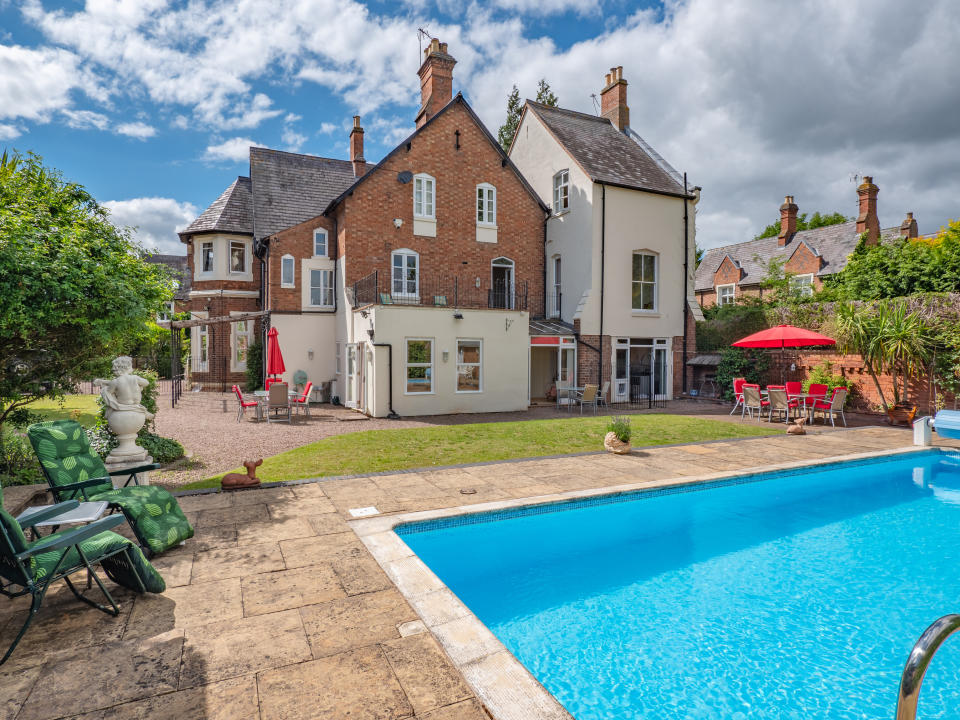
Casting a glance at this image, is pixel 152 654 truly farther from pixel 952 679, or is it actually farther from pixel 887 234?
pixel 887 234

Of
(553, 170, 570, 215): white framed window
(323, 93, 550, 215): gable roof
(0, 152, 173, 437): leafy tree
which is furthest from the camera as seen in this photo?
(553, 170, 570, 215): white framed window

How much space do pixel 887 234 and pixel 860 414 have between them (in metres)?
25.3

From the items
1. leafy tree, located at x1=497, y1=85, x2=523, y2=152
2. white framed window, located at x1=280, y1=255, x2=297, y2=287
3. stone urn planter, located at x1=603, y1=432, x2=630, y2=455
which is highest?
leafy tree, located at x1=497, y1=85, x2=523, y2=152

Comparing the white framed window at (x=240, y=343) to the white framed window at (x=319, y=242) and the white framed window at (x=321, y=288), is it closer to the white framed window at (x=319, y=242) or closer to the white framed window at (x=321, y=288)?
the white framed window at (x=321, y=288)

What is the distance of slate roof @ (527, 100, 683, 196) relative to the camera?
18.7 m

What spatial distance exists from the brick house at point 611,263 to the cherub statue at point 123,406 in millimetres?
12643

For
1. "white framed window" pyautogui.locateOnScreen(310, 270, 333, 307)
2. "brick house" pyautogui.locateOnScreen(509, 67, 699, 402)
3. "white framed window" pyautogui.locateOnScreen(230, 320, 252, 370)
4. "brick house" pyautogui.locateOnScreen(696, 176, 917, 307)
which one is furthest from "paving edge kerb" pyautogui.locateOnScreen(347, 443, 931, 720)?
"brick house" pyautogui.locateOnScreen(696, 176, 917, 307)

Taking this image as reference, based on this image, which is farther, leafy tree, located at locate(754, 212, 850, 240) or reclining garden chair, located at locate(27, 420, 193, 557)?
leafy tree, located at locate(754, 212, 850, 240)

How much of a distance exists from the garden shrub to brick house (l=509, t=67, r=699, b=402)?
1650 millimetres

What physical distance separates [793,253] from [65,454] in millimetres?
39276

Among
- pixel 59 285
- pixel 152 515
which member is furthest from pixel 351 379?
pixel 152 515

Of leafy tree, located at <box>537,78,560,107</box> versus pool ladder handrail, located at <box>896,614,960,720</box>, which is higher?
leafy tree, located at <box>537,78,560,107</box>

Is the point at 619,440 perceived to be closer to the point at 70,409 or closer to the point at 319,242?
the point at 319,242

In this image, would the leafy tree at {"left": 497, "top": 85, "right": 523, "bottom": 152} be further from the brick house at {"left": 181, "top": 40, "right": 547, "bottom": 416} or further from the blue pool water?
the blue pool water
